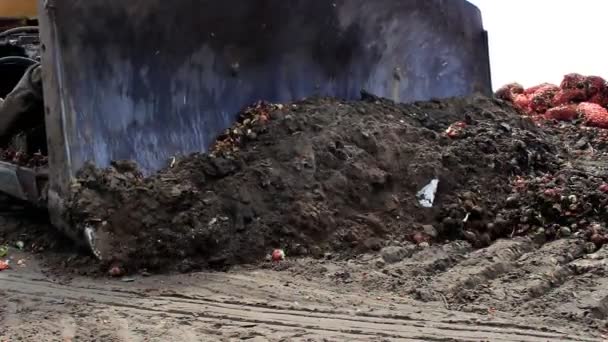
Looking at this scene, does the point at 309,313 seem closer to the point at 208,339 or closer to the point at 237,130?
the point at 208,339

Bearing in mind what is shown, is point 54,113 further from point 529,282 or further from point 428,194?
point 529,282

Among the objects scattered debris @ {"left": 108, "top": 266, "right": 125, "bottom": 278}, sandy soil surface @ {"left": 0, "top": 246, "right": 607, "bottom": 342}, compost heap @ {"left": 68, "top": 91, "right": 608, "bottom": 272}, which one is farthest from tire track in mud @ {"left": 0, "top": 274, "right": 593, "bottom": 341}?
compost heap @ {"left": 68, "top": 91, "right": 608, "bottom": 272}

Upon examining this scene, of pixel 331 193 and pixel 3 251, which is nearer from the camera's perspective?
pixel 3 251

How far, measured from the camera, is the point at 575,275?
4.04 metres

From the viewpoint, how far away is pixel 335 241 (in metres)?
4.66

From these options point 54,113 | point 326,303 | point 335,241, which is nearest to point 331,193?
point 335,241

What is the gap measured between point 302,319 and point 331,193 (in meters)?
1.38

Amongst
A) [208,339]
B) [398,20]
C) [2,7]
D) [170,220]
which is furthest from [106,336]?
[2,7]

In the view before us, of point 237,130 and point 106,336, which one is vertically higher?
point 237,130

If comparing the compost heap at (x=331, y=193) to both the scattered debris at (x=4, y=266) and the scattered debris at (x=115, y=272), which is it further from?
the scattered debris at (x=4, y=266)

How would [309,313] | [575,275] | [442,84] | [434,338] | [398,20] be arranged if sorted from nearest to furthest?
[434,338] < [309,313] < [575,275] < [398,20] < [442,84]

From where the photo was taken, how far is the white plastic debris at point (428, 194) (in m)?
5.07

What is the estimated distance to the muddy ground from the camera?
142 inches

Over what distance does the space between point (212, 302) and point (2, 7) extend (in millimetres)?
4200
